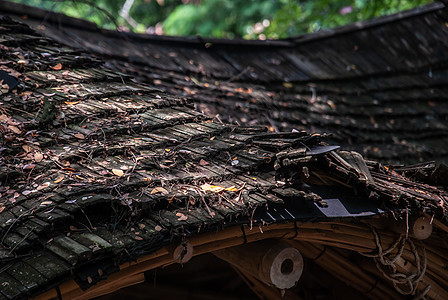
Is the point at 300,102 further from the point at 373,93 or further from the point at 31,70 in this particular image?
the point at 31,70

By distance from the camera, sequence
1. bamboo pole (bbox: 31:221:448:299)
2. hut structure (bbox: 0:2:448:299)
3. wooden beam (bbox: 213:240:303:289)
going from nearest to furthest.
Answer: hut structure (bbox: 0:2:448:299)
bamboo pole (bbox: 31:221:448:299)
wooden beam (bbox: 213:240:303:289)

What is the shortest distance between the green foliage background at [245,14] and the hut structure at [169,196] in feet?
21.8

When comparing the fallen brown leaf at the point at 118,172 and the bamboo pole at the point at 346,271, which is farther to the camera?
the bamboo pole at the point at 346,271

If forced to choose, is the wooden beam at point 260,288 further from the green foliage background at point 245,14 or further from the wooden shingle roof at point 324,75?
the green foliage background at point 245,14

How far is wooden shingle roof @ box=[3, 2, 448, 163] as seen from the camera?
430cm

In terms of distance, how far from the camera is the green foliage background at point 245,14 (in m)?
10.8

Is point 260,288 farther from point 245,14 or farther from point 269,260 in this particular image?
point 245,14

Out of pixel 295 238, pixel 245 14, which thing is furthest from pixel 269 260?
pixel 245 14

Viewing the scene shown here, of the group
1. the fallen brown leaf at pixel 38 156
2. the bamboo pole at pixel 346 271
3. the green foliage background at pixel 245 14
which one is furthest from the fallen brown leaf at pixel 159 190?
the green foliage background at pixel 245 14

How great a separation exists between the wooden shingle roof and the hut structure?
3.18ft

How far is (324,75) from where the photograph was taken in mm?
5141

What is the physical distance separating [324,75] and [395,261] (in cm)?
264

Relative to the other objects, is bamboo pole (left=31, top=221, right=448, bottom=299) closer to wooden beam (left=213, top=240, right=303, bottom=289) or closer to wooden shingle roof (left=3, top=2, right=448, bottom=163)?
wooden beam (left=213, top=240, right=303, bottom=289)

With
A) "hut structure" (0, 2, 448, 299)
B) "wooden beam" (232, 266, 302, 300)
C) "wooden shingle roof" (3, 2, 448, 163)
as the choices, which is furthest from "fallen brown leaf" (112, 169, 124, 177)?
"wooden shingle roof" (3, 2, 448, 163)
